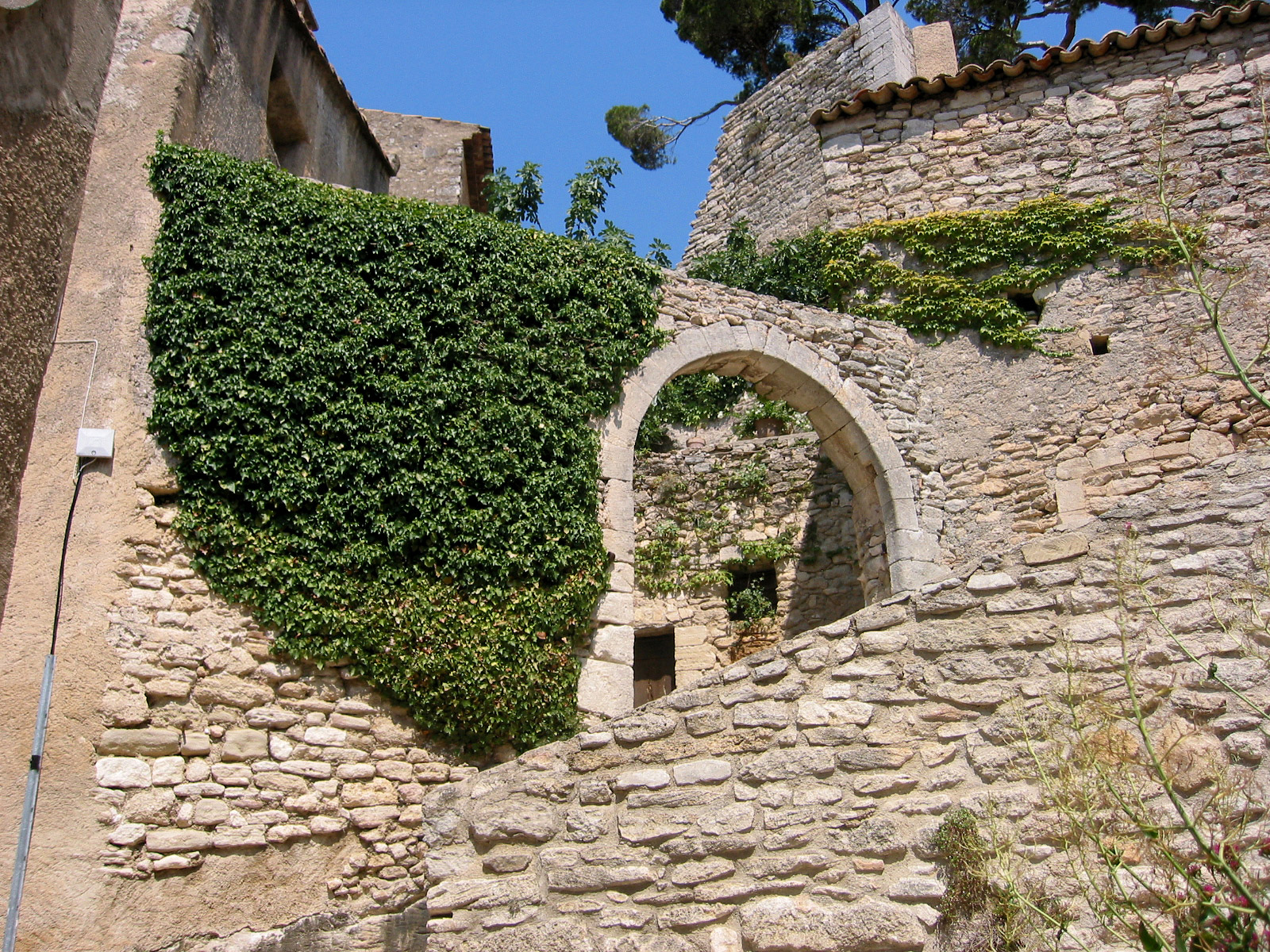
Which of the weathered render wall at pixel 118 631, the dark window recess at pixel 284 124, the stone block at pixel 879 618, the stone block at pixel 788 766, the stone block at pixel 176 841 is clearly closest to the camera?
the stone block at pixel 788 766

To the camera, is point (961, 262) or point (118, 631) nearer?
point (118, 631)

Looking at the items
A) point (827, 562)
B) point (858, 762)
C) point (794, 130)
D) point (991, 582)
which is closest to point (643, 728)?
point (858, 762)

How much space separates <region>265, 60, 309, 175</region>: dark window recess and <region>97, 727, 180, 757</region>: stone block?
589cm

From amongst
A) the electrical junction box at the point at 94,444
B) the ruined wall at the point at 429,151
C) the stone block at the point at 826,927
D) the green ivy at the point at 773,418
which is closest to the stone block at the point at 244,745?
the electrical junction box at the point at 94,444

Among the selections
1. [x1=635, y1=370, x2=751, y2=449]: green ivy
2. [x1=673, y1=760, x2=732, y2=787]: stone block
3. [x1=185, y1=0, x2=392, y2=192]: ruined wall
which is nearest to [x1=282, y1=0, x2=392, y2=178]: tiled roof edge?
[x1=185, y1=0, x2=392, y2=192]: ruined wall

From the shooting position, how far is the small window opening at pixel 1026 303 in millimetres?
10094

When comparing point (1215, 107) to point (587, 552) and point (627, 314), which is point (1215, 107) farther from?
point (587, 552)

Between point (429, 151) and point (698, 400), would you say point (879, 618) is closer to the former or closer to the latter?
point (698, 400)

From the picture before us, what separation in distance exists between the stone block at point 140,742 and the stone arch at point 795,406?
2915 mm

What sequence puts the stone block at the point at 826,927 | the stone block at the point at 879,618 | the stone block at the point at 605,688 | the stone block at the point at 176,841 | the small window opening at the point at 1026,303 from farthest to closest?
1. the small window opening at the point at 1026,303
2. the stone block at the point at 605,688
3. the stone block at the point at 176,841
4. the stone block at the point at 879,618
5. the stone block at the point at 826,927

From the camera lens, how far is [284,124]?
392 inches

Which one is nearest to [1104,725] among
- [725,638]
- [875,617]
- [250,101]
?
[875,617]

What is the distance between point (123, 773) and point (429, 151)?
1144 centimetres

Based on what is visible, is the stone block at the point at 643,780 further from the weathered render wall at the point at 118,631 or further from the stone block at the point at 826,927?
the weathered render wall at the point at 118,631
